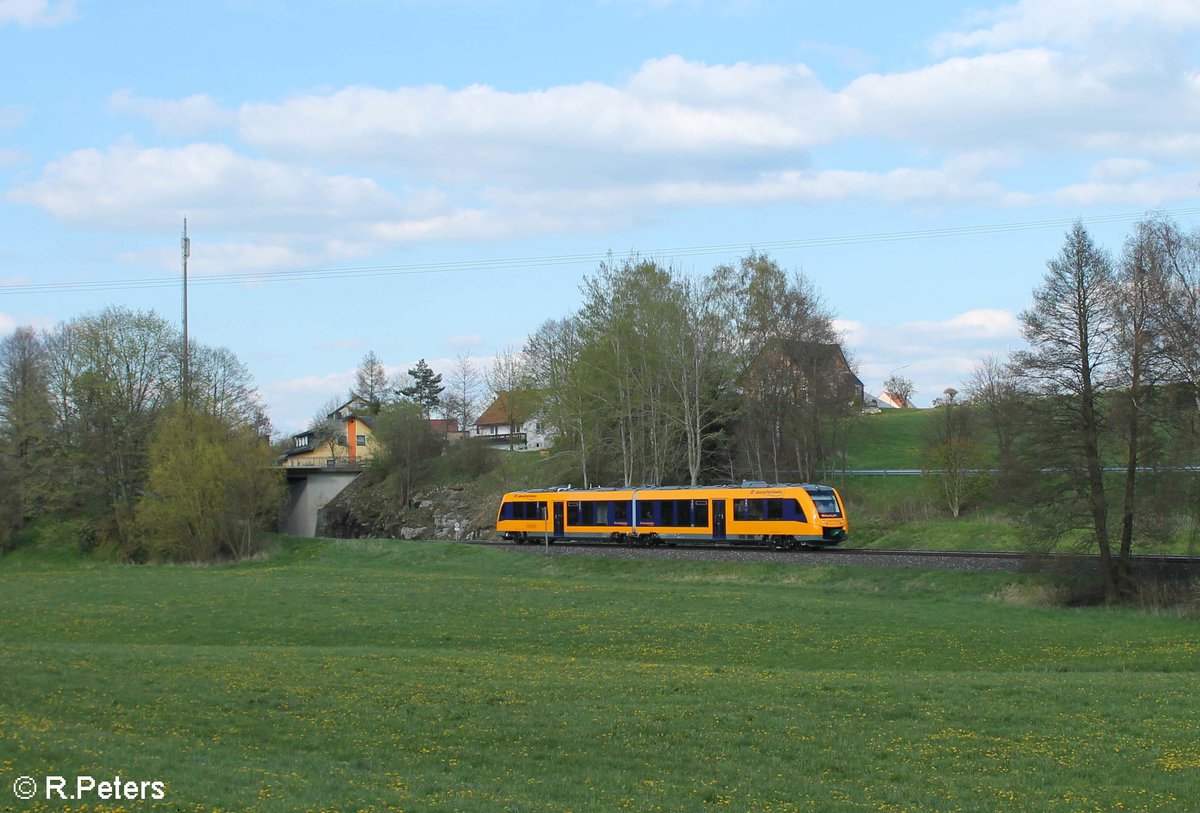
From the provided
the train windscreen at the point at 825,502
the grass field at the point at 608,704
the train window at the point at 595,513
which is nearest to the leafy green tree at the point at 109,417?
the train window at the point at 595,513

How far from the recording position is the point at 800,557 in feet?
135

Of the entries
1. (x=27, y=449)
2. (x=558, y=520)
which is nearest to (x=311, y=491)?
(x=27, y=449)

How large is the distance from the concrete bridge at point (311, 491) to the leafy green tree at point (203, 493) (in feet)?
93.2

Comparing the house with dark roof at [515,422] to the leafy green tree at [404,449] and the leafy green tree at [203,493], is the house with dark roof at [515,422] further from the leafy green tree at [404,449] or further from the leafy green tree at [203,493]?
the leafy green tree at [203,493]

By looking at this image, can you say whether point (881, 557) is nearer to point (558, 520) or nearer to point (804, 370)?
point (558, 520)

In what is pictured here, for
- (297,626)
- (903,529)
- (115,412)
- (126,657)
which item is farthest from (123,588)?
(903,529)

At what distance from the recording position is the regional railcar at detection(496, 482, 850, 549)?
4388cm

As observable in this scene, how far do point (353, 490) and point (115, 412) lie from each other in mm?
28335

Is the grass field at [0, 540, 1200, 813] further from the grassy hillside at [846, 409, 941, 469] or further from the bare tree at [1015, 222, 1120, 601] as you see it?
the grassy hillside at [846, 409, 941, 469]

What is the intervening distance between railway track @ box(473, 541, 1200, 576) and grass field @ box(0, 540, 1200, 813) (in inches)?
84.8

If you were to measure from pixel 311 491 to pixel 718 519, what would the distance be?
55954 millimetres

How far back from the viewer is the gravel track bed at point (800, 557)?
118 feet

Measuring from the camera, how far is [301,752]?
41.8 ft

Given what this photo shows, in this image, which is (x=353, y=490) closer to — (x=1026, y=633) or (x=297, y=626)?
(x=297, y=626)
